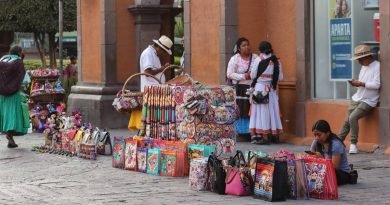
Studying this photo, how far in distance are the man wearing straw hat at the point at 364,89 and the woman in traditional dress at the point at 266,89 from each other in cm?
193

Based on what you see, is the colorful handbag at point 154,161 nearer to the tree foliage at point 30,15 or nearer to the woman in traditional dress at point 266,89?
the woman in traditional dress at point 266,89

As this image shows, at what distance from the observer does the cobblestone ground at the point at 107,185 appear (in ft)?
30.8

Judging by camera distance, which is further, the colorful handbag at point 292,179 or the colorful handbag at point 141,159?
the colorful handbag at point 141,159

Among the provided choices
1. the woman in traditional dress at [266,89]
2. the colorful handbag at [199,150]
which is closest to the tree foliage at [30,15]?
the woman in traditional dress at [266,89]

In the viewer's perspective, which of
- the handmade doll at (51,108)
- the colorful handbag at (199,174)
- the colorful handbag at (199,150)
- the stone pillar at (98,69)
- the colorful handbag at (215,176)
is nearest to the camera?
the colorful handbag at (215,176)

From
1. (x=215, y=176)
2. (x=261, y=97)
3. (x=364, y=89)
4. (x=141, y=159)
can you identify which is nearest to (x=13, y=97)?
(x=261, y=97)

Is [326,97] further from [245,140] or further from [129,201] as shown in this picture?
[129,201]

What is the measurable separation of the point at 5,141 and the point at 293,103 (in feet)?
18.6

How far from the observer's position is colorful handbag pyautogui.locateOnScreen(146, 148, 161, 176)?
11258 mm

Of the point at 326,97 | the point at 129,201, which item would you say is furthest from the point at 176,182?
the point at 326,97

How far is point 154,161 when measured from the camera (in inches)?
445

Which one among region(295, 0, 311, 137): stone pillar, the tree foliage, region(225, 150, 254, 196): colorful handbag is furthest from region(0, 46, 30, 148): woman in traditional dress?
the tree foliage

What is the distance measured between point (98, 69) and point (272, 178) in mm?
11565

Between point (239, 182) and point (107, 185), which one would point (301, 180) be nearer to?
point (239, 182)
